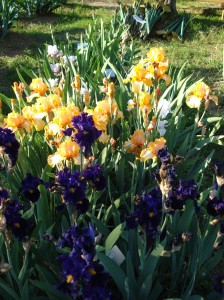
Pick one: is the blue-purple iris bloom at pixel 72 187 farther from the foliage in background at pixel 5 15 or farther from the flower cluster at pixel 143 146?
the foliage in background at pixel 5 15

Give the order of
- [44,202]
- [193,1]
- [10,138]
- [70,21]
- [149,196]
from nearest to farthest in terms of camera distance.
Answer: [149,196] → [10,138] → [44,202] → [70,21] → [193,1]

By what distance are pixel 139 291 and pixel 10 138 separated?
0.85 m

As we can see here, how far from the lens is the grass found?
16.0 feet

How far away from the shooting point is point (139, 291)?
65.8 inches

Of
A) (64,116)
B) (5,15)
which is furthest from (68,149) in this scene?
(5,15)

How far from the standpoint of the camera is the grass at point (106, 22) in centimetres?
489

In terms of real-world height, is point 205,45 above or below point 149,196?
below

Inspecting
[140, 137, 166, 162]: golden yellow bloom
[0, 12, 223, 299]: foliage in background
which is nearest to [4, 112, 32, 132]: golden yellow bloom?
[0, 12, 223, 299]: foliage in background

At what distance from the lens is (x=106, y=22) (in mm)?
6668

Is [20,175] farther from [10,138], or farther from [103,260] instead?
[103,260]

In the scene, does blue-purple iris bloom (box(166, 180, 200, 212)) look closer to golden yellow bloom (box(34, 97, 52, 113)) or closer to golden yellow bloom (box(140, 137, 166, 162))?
golden yellow bloom (box(140, 137, 166, 162))

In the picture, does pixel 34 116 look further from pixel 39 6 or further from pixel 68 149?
pixel 39 6

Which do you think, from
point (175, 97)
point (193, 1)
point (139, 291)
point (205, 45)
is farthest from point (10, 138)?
point (193, 1)

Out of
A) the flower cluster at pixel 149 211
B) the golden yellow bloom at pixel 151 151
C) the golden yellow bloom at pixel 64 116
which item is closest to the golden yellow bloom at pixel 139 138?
the golden yellow bloom at pixel 151 151
